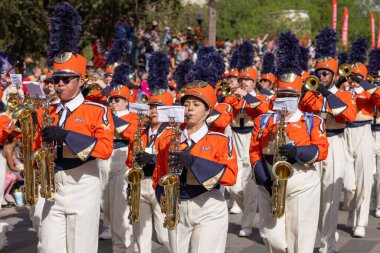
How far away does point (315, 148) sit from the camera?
791cm

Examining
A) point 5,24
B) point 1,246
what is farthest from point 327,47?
point 5,24

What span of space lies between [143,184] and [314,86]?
2224mm

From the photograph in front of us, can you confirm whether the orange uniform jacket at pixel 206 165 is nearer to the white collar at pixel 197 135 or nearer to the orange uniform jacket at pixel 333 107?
the white collar at pixel 197 135

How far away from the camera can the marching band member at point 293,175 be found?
7875 millimetres

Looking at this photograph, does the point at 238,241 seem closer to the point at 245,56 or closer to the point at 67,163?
the point at 245,56

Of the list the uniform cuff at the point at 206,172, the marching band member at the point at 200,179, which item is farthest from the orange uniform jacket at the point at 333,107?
the uniform cuff at the point at 206,172

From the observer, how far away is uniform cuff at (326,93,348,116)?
9.94 m

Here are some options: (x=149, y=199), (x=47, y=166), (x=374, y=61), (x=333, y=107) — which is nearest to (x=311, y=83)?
(x=333, y=107)

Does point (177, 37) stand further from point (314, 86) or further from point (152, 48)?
point (314, 86)

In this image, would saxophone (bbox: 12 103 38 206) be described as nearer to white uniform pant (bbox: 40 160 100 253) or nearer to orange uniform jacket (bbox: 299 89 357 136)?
white uniform pant (bbox: 40 160 100 253)

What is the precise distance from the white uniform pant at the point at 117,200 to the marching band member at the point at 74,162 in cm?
234

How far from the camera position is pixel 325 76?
1028 centimetres

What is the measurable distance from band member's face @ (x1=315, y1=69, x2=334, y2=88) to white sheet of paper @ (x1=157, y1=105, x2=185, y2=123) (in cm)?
362

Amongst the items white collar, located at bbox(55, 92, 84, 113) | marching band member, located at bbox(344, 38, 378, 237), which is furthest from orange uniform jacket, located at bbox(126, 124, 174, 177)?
marching band member, located at bbox(344, 38, 378, 237)
